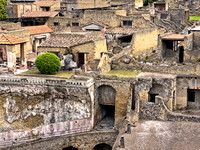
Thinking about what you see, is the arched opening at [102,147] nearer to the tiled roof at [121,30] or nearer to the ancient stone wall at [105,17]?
the tiled roof at [121,30]

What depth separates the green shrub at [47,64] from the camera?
107 feet

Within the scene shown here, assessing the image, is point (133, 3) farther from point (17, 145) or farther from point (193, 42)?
point (17, 145)

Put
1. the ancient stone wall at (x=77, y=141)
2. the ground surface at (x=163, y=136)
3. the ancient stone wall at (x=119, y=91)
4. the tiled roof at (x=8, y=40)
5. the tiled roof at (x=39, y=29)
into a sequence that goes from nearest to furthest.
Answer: the ground surface at (x=163, y=136), the ancient stone wall at (x=77, y=141), the ancient stone wall at (x=119, y=91), the tiled roof at (x=8, y=40), the tiled roof at (x=39, y=29)

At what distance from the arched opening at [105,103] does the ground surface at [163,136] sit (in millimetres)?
3877

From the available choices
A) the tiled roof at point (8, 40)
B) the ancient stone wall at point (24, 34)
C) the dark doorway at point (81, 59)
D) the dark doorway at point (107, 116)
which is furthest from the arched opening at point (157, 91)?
the ancient stone wall at point (24, 34)

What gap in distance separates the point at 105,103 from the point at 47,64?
6.15 m

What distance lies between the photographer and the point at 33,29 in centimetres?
4447

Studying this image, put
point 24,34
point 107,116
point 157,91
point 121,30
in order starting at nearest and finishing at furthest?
1. point 157,91
2. point 107,116
3. point 24,34
4. point 121,30

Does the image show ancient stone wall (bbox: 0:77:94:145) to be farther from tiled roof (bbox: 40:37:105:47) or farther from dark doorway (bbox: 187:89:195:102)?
dark doorway (bbox: 187:89:195:102)

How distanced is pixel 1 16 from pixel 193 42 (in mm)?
27052

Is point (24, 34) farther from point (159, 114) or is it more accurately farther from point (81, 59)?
point (159, 114)

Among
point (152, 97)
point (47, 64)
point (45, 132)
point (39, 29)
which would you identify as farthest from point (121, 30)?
point (45, 132)

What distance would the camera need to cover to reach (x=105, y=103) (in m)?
32.8

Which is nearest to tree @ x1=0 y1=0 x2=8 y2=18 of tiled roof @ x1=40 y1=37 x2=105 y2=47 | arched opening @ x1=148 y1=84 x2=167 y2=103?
tiled roof @ x1=40 y1=37 x2=105 y2=47
